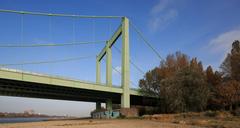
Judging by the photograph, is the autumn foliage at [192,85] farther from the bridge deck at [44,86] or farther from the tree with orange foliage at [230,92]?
the bridge deck at [44,86]

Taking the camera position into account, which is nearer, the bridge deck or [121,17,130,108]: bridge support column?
the bridge deck

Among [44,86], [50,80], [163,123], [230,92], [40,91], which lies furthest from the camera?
[40,91]

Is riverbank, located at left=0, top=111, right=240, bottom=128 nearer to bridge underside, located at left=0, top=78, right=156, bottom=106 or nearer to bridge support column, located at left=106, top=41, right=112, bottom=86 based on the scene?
bridge underside, located at left=0, top=78, right=156, bottom=106

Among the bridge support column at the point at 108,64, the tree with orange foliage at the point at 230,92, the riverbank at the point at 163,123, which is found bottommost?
the riverbank at the point at 163,123

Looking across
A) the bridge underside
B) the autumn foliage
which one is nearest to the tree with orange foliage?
the autumn foliage

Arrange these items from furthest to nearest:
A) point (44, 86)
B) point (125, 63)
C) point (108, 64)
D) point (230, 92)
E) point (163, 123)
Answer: point (108, 64)
point (125, 63)
point (230, 92)
point (44, 86)
point (163, 123)

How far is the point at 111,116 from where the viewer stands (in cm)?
7288

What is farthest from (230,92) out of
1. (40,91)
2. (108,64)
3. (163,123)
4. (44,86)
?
(40,91)

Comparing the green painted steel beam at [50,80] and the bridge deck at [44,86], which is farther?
the bridge deck at [44,86]

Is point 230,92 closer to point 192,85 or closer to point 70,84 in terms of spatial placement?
point 192,85

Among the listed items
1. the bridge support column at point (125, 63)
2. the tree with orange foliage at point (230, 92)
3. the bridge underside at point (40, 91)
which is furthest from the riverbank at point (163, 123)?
the bridge support column at point (125, 63)

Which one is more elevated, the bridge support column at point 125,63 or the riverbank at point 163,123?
the bridge support column at point 125,63

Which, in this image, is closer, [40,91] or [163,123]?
[163,123]

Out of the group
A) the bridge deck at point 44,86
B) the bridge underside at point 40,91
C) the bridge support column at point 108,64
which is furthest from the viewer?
the bridge support column at point 108,64
